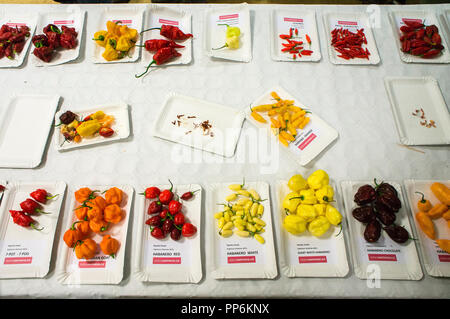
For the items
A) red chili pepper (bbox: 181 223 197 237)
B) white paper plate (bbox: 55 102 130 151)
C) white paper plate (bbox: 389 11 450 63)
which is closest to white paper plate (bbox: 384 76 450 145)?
white paper plate (bbox: 389 11 450 63)

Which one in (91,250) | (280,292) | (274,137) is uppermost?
(274,137)

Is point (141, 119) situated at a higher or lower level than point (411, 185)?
higher

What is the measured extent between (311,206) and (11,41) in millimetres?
2428

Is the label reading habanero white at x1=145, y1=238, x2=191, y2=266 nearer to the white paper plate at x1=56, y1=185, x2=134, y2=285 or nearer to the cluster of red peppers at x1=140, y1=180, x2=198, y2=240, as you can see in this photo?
the cluster of red peppers at x1=140, y1=180, x2=198, y2=240

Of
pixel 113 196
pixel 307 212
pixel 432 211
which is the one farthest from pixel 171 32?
pixel 432 211

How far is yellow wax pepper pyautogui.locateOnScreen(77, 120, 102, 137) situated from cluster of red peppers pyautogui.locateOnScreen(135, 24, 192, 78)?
20.1 inches

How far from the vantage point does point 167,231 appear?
1.58 m

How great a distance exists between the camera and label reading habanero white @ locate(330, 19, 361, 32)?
2254mm

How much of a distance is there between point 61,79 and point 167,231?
1.42 metres

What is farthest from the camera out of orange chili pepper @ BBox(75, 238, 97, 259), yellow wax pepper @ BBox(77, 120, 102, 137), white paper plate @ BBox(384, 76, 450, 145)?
white paper plate @ BBox(384, 76, 450, 145)

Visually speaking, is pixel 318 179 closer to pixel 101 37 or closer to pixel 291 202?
pixel 291 202

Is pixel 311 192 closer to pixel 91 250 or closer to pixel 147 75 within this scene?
pixel 91 250
